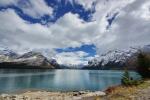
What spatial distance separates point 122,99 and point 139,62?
4074 centimetres

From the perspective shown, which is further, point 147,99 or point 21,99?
point 21,99

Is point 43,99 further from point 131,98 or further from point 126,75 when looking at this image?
point 131,98

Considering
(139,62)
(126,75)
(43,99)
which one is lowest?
(43,99)

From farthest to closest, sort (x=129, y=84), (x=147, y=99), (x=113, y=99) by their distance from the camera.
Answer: (x=129, y=84) < (x=113, y=99) < (x=147, y=99)

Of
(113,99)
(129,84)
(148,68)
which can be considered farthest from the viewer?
(148,68)

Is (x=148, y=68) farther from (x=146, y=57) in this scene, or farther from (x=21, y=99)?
(x=21, y=99)

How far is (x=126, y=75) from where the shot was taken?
53531 mm

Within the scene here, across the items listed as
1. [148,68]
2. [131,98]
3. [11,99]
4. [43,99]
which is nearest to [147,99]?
[131,98]

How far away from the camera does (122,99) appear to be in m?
31.7

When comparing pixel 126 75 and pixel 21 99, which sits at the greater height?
pixel 126 75

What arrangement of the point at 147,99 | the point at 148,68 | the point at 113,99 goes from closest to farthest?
the point at 147,99
the point at 113,99
the point at 148,68

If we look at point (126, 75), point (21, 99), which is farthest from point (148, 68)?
point (21, 99)

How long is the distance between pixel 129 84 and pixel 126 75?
341 cm

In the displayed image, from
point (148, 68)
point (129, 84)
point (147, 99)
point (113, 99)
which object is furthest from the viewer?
point (148, 68)
